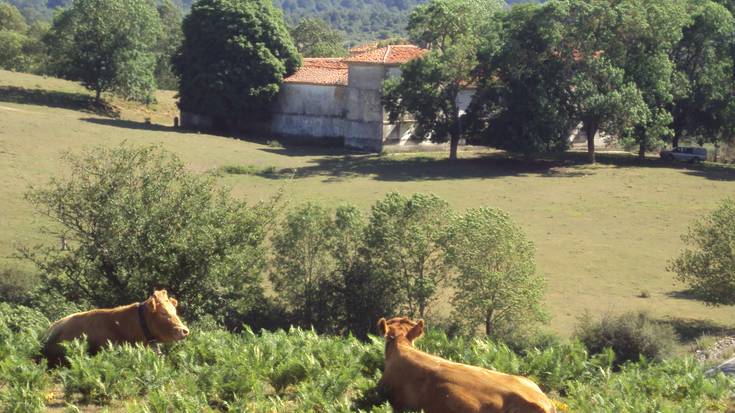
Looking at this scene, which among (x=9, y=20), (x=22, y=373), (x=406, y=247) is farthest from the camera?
(x=9, y=20)

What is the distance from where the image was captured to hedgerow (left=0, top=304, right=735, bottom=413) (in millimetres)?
8484

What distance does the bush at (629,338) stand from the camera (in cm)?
2153

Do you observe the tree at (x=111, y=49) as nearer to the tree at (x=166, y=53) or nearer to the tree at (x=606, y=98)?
the tree at (x=166, y=53)

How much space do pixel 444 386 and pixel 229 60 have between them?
198ft

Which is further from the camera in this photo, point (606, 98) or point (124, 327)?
point (606, 98)

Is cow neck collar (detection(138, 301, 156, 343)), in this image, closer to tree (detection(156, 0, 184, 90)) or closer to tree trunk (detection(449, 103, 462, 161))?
tree trunk (detection(449, 103, 462, 161))

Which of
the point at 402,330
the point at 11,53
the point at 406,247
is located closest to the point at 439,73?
the point at 406,247

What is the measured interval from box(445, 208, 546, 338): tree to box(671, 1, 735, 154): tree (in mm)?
38200

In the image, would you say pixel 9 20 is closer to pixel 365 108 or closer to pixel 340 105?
pixel 340 105

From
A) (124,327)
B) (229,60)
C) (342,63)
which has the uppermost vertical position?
(342,63)

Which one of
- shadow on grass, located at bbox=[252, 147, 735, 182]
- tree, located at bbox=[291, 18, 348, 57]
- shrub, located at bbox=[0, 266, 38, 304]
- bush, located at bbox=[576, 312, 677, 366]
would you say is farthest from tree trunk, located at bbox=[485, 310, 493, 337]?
tree, located at bbox=[291, 18, 348, 57]

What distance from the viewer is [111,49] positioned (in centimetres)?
6956

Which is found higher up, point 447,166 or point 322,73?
point 322,73

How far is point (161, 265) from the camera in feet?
60.2
